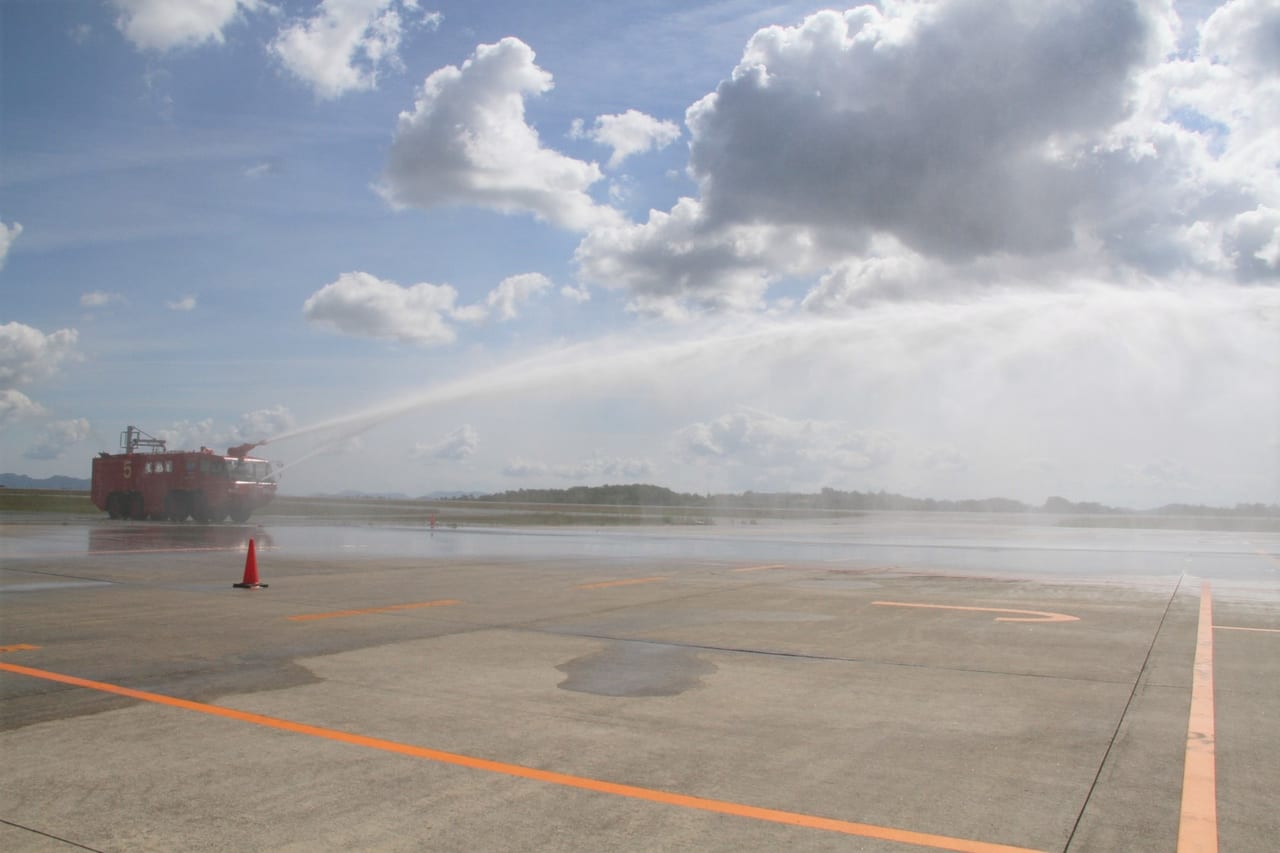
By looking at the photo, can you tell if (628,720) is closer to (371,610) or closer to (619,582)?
(371,610)

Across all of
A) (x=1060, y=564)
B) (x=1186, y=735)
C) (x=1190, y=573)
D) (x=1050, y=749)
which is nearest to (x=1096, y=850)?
(x=1050, y=749)

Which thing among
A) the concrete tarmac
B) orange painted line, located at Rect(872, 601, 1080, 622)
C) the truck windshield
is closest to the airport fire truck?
the truck windshield

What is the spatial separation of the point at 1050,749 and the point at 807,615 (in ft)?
22.4

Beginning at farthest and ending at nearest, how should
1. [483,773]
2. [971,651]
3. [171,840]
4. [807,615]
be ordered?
[807,615]
[971,651]
[483,773]
[171,840]

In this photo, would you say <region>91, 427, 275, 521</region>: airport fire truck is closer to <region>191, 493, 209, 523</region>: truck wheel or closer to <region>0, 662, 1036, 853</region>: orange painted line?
<region>191, 493, 209, 523</region>: truck wheel

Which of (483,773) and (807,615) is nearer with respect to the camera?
(483,773)

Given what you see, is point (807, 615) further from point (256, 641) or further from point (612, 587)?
point (256, 641)

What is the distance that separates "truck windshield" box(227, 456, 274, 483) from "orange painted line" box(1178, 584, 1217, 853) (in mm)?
38451

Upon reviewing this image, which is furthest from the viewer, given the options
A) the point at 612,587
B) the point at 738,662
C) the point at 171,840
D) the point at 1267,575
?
the point at 1267,575

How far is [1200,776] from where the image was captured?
5.92 metres

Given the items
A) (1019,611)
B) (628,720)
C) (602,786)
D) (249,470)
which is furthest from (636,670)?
(249,470)

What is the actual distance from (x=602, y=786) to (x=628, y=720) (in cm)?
161

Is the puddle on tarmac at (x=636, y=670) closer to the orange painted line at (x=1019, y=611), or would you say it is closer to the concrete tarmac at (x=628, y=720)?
the concrete tarmac at (x=628, y=720)

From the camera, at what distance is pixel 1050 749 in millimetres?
6516
